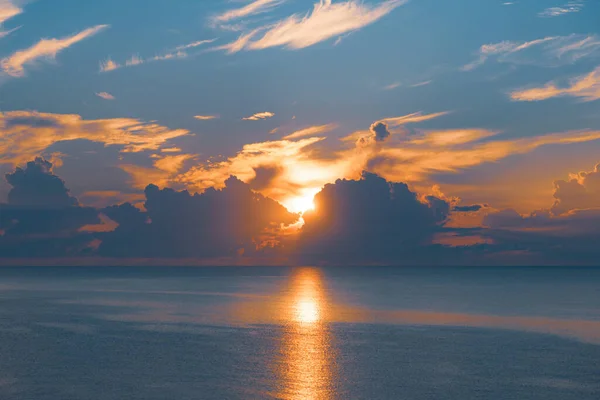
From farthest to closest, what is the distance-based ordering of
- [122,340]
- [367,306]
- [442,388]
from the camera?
[367,306]
[122,340]
[442,388]

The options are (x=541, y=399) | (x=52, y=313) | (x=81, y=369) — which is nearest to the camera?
(x=541, y=399)

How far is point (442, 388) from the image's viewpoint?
4444cm

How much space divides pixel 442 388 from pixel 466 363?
36.1ft

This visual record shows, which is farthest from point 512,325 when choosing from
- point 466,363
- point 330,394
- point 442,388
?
point 330,394

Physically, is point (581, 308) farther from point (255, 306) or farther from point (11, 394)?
point (11, 394)

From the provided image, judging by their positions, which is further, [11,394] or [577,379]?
[577,379]

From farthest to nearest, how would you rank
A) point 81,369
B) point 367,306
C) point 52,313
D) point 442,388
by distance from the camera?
point 367,306 < point 52,313 < point 81,369 < point 442,388

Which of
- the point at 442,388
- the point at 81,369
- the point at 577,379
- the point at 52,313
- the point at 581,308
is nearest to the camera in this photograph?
the point at 442,388

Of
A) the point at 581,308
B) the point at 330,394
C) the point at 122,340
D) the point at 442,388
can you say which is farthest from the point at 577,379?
the point at 581,308

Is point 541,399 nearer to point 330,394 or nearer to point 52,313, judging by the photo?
point 330,394

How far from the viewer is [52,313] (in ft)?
350

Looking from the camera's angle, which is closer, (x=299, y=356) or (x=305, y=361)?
(x=305, y=361)

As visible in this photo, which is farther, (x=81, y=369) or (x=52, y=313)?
(x=52, y=313)

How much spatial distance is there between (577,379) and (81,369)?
125ft
